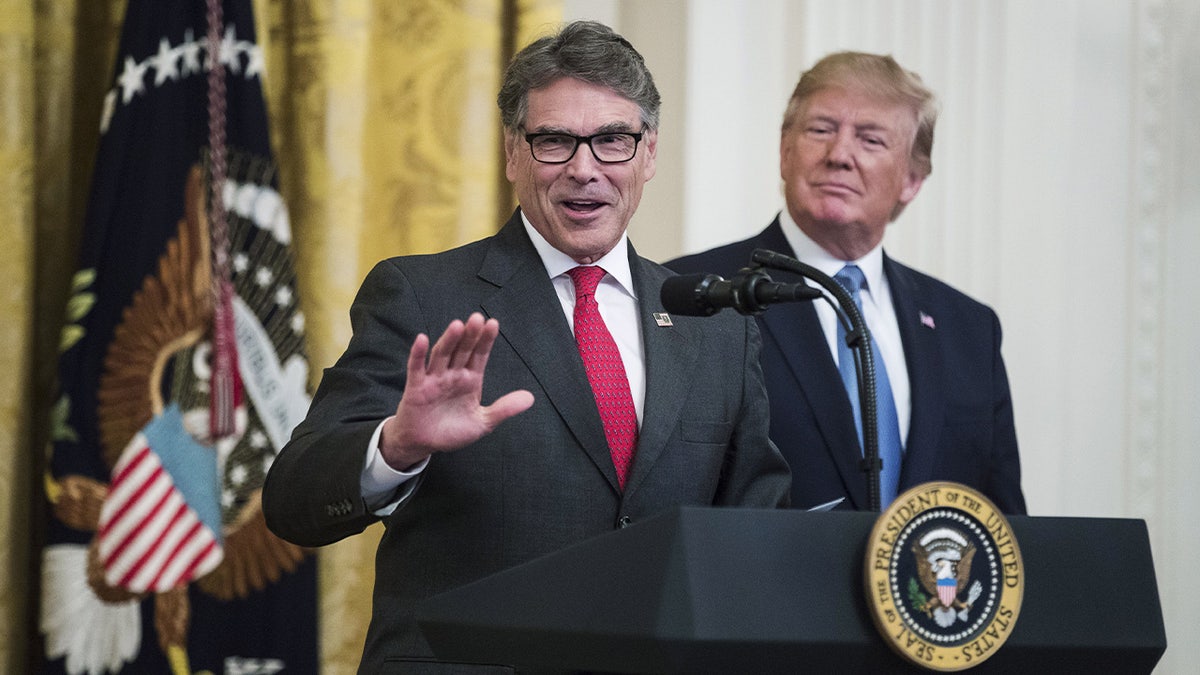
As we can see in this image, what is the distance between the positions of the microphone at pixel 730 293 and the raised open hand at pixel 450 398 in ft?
0.81

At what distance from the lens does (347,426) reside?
1813 millimetres

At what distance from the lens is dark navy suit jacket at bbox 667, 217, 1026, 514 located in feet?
9.32

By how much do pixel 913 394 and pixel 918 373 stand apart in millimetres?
52

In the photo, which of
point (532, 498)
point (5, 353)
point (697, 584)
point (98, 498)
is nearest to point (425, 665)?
point (532, 498)

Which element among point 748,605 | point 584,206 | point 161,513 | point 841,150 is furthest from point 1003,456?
point 748,605

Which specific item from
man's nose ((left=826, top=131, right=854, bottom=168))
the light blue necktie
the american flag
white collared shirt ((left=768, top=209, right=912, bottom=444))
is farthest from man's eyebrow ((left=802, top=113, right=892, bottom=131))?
the american flag

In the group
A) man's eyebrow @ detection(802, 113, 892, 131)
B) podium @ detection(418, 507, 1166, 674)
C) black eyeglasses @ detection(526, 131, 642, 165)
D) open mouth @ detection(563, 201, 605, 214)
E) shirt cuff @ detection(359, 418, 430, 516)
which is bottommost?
podium @ detection(418, 507, 1166, 674)

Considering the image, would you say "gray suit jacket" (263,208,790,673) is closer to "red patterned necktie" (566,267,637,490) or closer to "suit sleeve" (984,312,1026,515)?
"red patterned necktie" (566,267,637,490)

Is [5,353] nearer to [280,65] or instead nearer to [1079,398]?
Result: [280,65]

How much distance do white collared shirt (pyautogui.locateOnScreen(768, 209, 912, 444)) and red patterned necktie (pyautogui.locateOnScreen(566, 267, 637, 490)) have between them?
38.1 inches

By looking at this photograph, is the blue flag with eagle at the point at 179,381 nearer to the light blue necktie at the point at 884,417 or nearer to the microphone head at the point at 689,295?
the light blue necktie at the point at 884,417

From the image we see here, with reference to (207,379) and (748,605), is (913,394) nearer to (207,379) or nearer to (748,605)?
(207,379)

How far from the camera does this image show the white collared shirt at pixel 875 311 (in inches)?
118

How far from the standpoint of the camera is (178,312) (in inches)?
116
